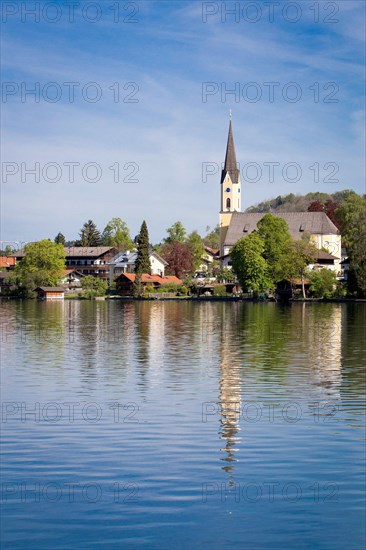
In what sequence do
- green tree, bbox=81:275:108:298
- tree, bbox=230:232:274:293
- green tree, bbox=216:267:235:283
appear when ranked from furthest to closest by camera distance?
green tree, bbox=81:275:108:298, green tree, bbox=216:267:235:283, tree, bbox=230:232:274:293

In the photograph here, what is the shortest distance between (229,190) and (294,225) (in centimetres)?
1456

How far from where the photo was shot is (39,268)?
111 metres

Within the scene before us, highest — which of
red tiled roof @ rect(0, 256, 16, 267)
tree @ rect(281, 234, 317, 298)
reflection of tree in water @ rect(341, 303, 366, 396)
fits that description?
red tiled roof @ rect(0, 256, 16, 267)

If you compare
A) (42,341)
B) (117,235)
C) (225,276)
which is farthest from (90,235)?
(42,341)

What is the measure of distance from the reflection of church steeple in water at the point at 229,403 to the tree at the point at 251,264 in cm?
5479

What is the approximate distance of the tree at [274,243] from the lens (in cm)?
9081

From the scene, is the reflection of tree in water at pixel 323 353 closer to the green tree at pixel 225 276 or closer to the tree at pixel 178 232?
the green tree at pixel 225 276

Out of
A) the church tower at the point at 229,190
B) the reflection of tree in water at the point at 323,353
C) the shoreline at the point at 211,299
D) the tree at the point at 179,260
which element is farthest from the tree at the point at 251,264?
the church tower at the point at 229,190

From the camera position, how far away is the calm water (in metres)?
10.2

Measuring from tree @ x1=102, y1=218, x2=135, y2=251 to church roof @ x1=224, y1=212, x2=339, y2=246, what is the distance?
27567mm

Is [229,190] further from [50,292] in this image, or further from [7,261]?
[7,261]

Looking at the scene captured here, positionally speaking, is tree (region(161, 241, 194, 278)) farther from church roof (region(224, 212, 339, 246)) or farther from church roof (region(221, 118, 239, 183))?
church roof (region(221, 118, 239, 183))

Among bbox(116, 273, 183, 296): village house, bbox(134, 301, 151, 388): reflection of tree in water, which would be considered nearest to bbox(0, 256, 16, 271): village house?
bbox(116, 273, 183, 296): village house

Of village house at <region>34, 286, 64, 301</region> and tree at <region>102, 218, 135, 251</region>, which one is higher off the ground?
tree at <region>102, 218, 135, 251</region>
